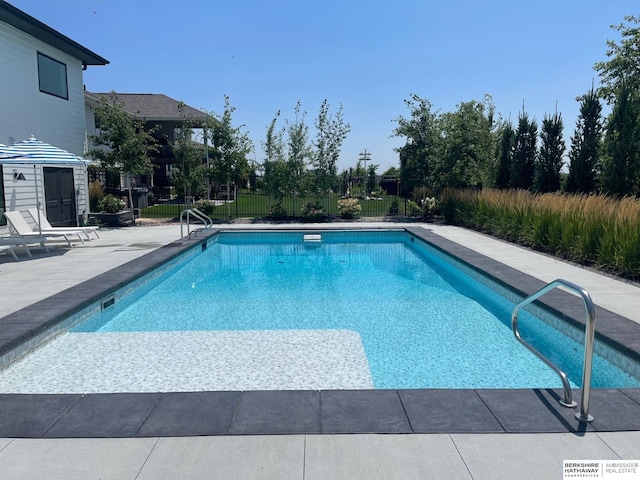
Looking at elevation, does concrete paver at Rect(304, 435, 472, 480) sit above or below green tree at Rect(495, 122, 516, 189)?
below

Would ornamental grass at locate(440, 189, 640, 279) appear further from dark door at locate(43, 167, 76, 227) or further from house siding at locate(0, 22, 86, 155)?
house siding at locate(0, 22, 86, 155)

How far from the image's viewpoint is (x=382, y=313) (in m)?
7.20

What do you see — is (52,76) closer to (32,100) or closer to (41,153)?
(32,100)

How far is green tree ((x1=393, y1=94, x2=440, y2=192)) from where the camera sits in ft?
58.3

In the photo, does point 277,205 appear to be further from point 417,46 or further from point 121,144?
point 417,46

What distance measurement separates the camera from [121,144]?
628 inches

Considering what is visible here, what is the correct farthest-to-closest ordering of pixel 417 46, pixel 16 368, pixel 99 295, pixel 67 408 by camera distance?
1. pixel 417 46
2. pixel 99 295
3. pixel 16 368
4. pixel 67 408

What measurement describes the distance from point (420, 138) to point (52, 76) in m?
12.8

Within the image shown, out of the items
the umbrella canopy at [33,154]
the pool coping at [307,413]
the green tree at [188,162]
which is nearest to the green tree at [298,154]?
the green tree at [188,162]

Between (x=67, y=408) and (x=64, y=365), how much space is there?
5.62 feet

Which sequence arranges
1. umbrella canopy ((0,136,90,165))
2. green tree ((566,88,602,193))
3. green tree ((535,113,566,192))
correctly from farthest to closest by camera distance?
1. green tree ((535,113,566,192))
2. green tree ((566,88,602,193))
3. umbrella canopy ((0,136,90,165))

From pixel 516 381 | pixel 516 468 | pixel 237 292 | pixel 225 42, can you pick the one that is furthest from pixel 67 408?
pixel 225 42

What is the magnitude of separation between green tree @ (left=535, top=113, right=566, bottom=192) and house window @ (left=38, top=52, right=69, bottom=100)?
1658cm

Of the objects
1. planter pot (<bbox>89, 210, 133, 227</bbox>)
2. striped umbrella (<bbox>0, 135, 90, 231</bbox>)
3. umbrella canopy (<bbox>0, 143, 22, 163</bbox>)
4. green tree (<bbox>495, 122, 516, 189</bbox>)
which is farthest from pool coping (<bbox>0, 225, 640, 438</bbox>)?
green tree (<bbox>495, 122, 516, 189</bbox>)
